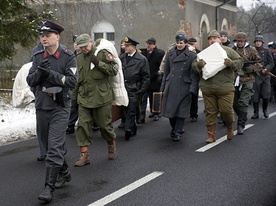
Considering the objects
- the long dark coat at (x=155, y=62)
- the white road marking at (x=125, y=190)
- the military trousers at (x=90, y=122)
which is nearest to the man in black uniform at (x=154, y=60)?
the long dark coat at (x=155, y=62)

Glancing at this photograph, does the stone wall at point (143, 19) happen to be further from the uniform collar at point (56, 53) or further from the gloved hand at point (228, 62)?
the uniform collar at point (56, 53)

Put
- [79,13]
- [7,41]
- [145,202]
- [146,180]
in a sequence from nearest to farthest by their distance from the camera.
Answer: [145,202], [146,180], [7,41], [79,13]

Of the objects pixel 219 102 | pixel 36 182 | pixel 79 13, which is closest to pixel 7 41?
pixel 219 102

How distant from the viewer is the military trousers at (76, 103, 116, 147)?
742 centimetres

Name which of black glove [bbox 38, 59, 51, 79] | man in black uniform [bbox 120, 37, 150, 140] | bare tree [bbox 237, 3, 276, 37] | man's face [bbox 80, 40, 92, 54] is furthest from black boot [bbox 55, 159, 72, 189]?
bare tree [bbox 237, 3, 276, 37]

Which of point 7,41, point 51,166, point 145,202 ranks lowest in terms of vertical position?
point 145,202

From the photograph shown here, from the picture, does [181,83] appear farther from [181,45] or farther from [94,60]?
[94,60]

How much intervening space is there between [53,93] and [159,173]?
6.29 ft

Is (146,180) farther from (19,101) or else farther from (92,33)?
(92,33)

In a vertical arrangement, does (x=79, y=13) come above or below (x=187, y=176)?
above

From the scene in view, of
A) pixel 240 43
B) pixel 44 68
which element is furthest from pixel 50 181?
pixel 240 43

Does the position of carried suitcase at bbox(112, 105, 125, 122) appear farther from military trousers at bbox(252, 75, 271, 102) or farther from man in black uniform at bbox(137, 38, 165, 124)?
military trousers at bbox(252, 75, 271, 102)

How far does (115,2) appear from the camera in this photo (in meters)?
28.4

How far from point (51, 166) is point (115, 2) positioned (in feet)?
76.7
